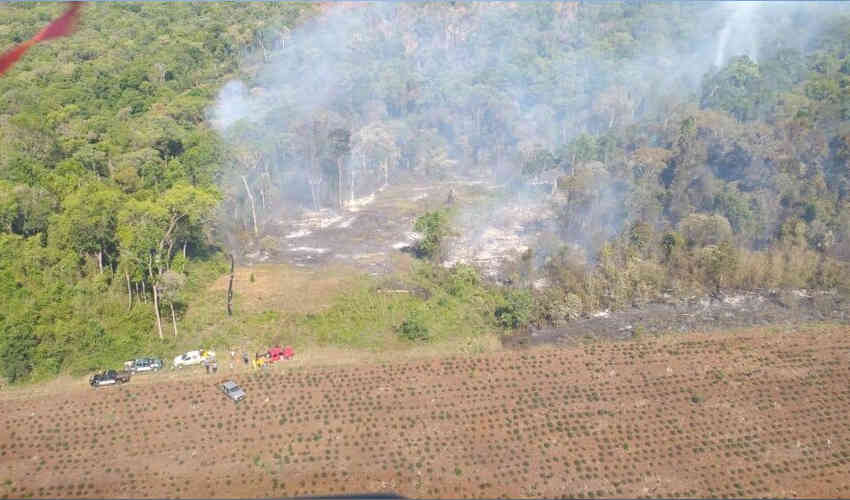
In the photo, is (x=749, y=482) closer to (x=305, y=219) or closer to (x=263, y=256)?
(x=263, y=256)

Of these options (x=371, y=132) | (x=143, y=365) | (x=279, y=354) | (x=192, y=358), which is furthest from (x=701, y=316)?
(x=371, y=132)

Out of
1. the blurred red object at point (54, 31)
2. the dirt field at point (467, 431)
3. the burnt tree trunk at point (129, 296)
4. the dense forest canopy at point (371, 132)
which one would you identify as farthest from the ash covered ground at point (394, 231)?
the blurred red object at point (54, 31)

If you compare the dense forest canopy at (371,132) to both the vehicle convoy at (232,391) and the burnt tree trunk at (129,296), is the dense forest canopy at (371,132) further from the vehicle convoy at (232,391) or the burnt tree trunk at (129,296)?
the vehicle convoy at (232,391)

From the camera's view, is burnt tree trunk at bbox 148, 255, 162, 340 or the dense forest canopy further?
the dense forest canopy

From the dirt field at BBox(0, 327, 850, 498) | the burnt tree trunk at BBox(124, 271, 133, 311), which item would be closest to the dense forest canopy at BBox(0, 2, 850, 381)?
the burnt tree trunk at BBox(124, 271, 133, 311)

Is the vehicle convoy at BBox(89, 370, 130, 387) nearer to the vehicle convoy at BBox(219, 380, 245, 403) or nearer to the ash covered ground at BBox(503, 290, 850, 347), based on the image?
the vehicle convoy at BBox(219, 380, 245, 403)
